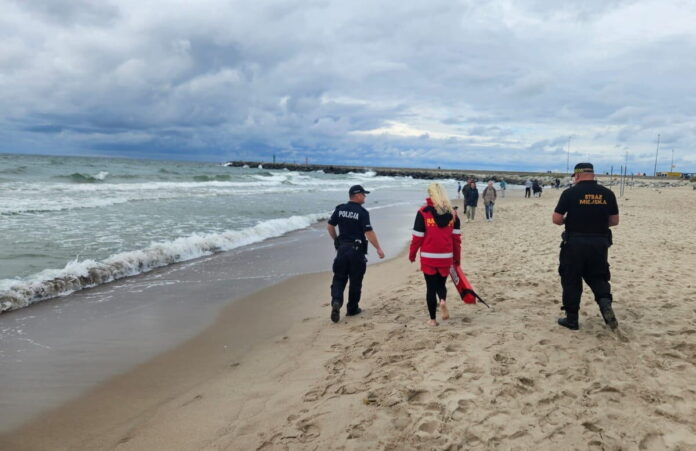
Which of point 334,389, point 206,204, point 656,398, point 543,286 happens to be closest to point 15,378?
point 334,389

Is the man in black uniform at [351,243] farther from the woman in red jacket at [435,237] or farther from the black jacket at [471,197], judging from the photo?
the black jacket at [471,197]

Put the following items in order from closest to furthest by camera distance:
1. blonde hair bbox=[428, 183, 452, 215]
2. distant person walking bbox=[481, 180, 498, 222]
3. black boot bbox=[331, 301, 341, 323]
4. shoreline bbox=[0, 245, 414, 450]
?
1. shoreline bbox=[0, 245, 414, 450]
2. blonde hair bbox=[428, 183, 452, 215]
3. black boot bbox=[331, 301, 341, 323]
4. distant person walking bbox=[481, 180, 498, 222]

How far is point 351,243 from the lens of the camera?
20.2 ft

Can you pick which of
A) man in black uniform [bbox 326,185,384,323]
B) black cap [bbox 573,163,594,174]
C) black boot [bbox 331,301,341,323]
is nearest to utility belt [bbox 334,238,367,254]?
man in black uniform [bbox 326,185,384,323]

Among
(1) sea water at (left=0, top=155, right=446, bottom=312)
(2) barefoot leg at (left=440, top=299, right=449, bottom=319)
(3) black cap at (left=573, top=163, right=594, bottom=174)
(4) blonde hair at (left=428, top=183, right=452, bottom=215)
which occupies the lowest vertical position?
(1) sea water at (left=0, top=155, right=446, bottom=312)

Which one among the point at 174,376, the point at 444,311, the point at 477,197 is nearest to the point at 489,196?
the point at 477,197

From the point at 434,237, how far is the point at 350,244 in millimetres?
1284

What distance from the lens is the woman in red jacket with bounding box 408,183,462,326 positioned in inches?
209

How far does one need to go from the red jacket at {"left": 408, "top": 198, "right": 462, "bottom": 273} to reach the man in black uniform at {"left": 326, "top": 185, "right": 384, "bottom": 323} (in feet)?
2.62

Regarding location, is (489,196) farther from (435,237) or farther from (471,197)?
(435,237)

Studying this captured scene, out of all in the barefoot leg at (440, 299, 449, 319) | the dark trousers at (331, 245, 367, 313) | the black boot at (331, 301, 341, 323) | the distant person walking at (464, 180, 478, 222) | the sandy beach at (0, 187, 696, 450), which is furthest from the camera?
the distant person walking at (464, 180, 478, 222)

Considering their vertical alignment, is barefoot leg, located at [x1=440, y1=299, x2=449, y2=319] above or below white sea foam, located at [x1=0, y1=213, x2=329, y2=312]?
above

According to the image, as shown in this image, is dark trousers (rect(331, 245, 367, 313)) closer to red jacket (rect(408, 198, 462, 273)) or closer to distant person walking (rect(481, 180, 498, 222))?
red jacket (rect(408, 198, 462, 273))

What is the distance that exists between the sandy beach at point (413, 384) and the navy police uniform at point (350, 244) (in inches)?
20.6
